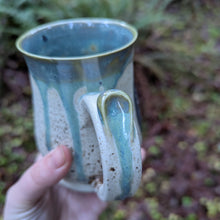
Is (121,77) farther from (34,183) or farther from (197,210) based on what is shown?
(197,210)

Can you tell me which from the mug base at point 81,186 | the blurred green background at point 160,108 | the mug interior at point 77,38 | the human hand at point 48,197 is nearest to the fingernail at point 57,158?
the human hand at point 48,197

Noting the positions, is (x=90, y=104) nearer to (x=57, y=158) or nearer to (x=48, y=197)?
(x=57, y=158)

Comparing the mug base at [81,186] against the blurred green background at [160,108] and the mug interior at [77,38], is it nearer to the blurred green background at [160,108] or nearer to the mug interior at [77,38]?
the mug interior at [77,38]

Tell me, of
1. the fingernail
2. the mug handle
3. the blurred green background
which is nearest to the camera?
the mug handle

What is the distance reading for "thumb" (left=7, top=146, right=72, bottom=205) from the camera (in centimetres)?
78

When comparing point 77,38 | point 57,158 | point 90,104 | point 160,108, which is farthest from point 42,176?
point 160,108

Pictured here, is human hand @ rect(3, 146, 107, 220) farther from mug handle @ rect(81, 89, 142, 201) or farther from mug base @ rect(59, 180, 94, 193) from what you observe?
mug handle @ rect(81, 89, 142, 201)

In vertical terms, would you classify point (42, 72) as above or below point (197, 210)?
above

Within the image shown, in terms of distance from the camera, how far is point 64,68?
→ 2.22 ft

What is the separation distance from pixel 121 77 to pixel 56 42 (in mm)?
327

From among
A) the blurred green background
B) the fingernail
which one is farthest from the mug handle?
the blurred green background

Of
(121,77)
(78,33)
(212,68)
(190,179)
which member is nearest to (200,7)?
(212,68)

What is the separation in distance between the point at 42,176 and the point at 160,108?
121 cm

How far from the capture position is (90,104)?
0.66m
